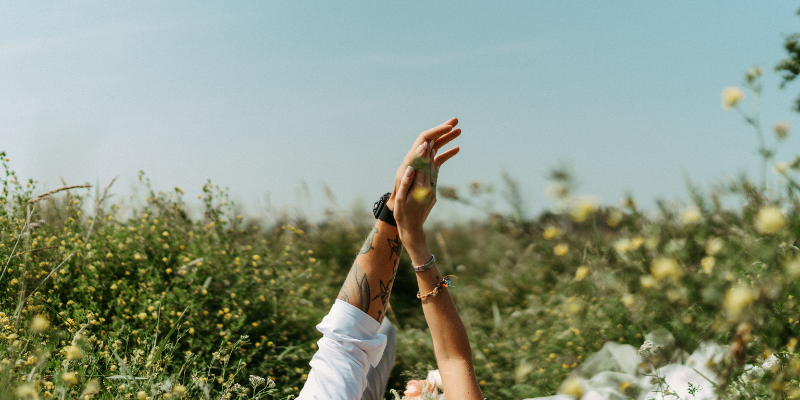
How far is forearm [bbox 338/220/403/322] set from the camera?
1776 mm

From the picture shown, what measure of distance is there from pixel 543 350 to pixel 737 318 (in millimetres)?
2459

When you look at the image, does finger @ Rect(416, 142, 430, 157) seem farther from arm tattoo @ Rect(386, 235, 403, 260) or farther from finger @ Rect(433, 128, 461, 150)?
arm tattoo @ Rect(386, 235, 403, 260)

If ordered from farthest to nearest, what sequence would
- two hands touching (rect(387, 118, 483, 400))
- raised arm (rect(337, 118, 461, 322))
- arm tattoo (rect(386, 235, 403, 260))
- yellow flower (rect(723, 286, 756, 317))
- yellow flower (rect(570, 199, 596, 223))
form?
arm tattoo (rect(386, 235, 403, 260))
raised arm (rect(337, 118, 461, 322))
two hands touching (rect(387, 118, 483, 400))
yellow flower (rect(570, 199, 596, 223))
yellow flower (rect(723, 286, 756, 317))

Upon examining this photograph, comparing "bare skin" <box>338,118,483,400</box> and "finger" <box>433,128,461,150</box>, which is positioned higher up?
"finger" <box>433,128,461,150</box>

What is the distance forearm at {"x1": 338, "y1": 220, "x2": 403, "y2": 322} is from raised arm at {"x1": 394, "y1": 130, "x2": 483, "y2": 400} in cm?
25

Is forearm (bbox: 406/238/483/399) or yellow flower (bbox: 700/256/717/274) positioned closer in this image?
yellow flower (bbox: 700/256/717/274)

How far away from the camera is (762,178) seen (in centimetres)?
116

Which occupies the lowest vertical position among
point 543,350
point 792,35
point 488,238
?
point 543,350

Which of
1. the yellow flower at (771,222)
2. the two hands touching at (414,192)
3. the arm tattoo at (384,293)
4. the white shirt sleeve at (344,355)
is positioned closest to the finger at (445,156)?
the two hands touching at (414,192)

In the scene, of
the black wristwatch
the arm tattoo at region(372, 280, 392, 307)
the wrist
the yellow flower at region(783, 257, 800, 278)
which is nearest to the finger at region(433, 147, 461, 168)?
the black wristwatch

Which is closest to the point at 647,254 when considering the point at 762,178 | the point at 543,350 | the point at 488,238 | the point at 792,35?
the point at 762,178

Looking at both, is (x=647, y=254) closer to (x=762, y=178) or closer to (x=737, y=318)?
(x=762, y=178)

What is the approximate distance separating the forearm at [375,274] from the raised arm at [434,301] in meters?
0.25

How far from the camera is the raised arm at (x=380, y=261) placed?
1.67 m
